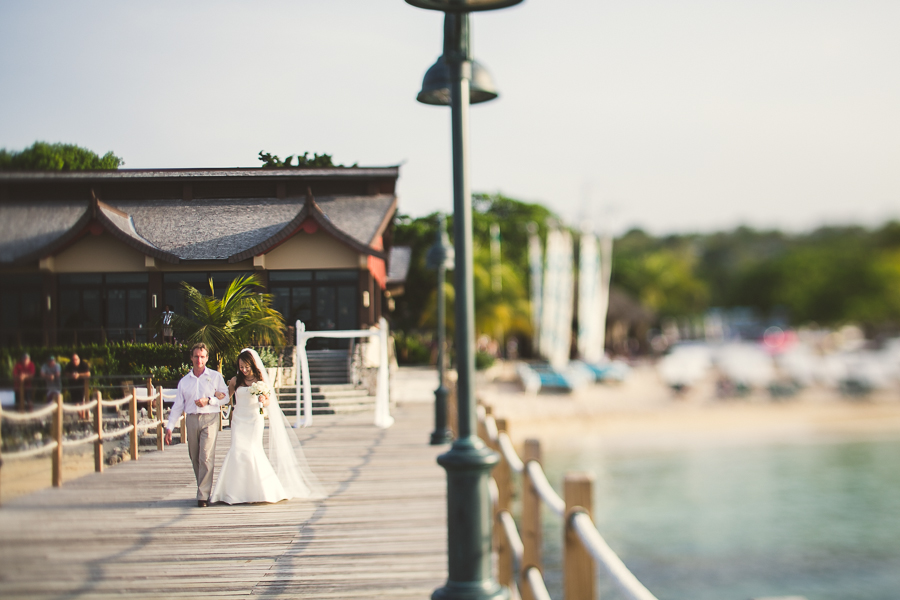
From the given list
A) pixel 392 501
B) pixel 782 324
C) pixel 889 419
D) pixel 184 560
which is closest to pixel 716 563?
pixel 392 501

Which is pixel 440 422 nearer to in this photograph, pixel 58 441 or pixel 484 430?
pixel 484 430

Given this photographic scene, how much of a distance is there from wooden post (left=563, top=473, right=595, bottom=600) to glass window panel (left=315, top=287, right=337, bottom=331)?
1.49 meters

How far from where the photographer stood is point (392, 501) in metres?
7.51

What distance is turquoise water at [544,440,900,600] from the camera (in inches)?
1105

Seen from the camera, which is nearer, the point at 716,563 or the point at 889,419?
the point at 716,563

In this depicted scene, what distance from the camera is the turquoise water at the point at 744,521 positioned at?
92.1 ft

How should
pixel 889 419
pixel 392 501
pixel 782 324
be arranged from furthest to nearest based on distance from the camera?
pixel 782 324, pixel 889 419, pixel 392 501

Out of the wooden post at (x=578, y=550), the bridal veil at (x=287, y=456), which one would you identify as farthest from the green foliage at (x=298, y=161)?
the wooden post at (x=578, y=550)

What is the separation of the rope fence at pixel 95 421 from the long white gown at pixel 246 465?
244 millimetres

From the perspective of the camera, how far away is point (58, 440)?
3500 millimetres

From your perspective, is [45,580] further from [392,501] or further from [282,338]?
[392,501]

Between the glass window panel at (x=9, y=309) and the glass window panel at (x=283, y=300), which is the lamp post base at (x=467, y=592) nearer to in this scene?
the glass window panel at (x=283, y=300)

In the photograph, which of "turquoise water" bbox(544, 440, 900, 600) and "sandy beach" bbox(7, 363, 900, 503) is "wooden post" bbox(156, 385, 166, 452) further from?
"sandy beach" bbox(7, 363, 900, 503)

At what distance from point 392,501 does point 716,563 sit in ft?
88.2
